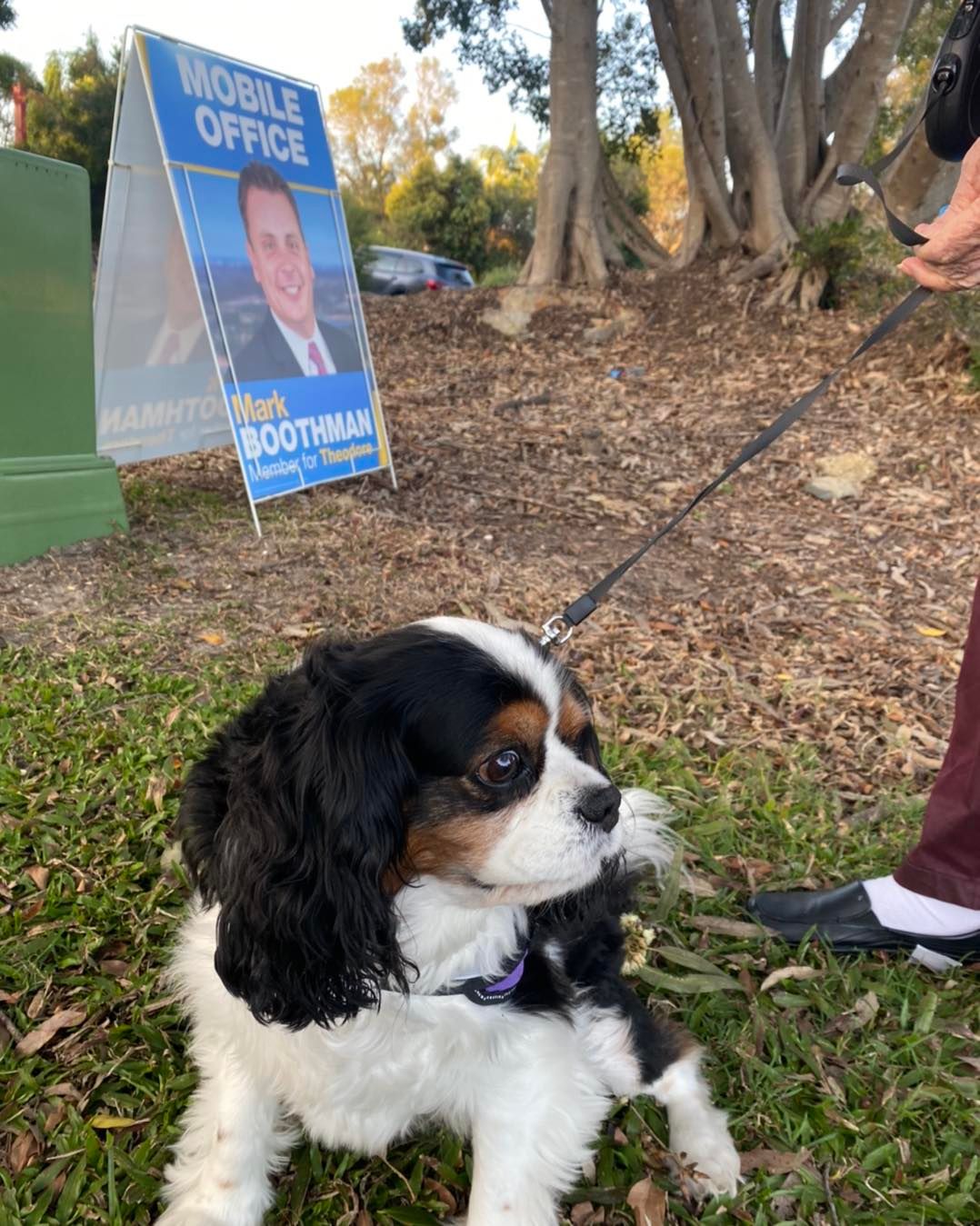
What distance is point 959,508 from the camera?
17.7 ft

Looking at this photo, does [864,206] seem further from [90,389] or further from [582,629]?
[90,389]

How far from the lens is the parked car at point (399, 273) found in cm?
1781

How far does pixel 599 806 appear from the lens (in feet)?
5.23

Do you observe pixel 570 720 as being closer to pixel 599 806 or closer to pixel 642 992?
pixel 599 806

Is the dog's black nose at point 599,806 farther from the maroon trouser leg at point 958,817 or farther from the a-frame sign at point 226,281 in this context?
the a-frame sign at point 226,281

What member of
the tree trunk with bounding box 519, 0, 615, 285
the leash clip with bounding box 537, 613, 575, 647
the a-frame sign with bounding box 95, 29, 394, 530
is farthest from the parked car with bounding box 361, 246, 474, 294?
the leash clip with bounding box 537, 613, 575, 647

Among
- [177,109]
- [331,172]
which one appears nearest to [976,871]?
[177,109]

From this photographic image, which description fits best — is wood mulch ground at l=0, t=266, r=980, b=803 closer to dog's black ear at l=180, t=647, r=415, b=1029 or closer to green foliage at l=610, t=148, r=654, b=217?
dog's black ear at l=180, t=647, r=415, b=1029

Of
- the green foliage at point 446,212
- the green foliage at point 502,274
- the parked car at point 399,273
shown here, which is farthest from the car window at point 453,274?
the green foliage at point 446,212

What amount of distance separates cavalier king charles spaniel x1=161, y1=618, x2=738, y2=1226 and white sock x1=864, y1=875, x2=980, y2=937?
2.64 feet

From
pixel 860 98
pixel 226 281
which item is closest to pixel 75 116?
pixel 860 98

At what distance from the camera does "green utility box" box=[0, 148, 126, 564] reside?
385 cm

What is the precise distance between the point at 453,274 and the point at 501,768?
19181 millimetres

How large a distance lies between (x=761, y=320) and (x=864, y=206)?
2454 mm
